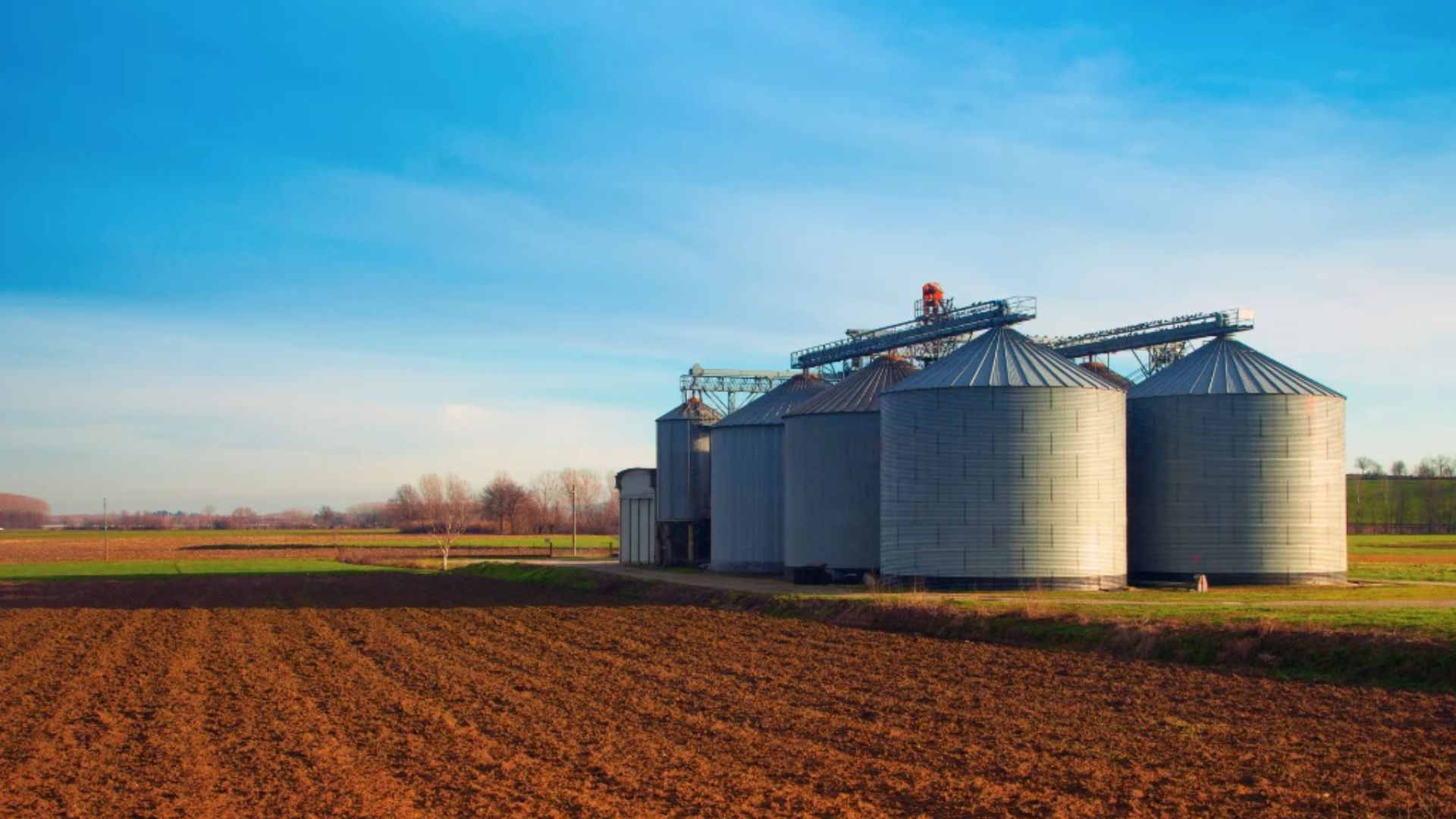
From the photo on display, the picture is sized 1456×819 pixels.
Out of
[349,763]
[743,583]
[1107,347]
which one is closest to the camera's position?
[349,763]

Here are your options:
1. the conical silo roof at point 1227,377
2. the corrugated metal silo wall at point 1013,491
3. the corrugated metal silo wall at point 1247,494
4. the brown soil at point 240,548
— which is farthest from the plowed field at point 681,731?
the brown soil at point 240,548

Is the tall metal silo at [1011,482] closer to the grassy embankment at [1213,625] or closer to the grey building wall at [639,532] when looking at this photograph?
the grassy embankment at [1213,625]

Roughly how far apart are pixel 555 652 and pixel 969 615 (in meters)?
12.4

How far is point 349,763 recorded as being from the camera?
61.2ft

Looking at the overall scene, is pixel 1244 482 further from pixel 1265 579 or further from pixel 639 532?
pixel 639 532

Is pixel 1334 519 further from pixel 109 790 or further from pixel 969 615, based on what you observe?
pixel 109 790

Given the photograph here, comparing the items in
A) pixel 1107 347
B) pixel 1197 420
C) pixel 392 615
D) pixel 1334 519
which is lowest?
pixel 392 615

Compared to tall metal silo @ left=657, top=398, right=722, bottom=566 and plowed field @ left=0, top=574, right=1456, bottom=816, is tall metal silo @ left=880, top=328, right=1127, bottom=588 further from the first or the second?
tall metal silo @ left=657, top=398, right=722, bottom=566

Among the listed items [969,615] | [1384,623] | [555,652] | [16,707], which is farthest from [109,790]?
[1384,623]

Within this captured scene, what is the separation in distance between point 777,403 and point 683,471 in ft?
36.4

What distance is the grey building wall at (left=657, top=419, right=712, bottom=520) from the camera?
71688mm

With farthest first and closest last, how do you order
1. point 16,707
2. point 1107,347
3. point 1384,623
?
point 1107,347 < point 1384,623 < point 16,707

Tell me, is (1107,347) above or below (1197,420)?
above

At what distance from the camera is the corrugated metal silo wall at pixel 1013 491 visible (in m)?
43.8
